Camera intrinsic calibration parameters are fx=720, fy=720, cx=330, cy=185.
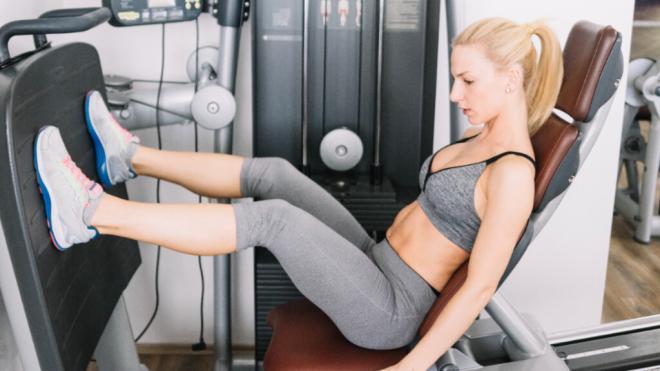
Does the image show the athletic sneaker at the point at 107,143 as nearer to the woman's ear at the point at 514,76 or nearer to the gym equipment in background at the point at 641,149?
the woman's ear at the point at 514,76

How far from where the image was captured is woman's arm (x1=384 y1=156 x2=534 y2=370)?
1.37 m

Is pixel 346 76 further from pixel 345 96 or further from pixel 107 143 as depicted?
pixel 107 143

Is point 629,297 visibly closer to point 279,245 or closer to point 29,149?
point 279,245

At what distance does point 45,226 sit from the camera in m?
1.30

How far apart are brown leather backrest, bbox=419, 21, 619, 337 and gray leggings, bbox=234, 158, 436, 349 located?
0.07 meters

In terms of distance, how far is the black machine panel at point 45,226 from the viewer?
1.21m

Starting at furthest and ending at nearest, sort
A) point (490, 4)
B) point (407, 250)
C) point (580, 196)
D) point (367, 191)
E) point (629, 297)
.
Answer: point (629, 297)
point (580, 196)
point (490, 4)
point (367, 191)
point (407, 250)

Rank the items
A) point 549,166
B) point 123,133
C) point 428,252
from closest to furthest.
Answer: point 549,166, point 428,252, point 123,133

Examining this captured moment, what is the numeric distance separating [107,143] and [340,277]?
0.61 m

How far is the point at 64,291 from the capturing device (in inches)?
53.1

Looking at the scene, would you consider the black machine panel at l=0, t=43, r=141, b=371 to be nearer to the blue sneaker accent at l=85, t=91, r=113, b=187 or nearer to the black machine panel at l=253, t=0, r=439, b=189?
the blue sneaker accent at l=85, t=91, r=113, b=187

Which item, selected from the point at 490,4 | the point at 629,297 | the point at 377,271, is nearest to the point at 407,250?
A: the point at 377,271

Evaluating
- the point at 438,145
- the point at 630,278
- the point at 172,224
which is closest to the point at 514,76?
the point at 172,224

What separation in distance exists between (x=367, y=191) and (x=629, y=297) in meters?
1.54
